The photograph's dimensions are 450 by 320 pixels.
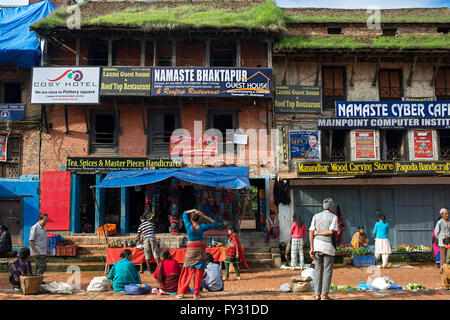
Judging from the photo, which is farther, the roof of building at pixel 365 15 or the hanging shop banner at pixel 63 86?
the roof of building at pixel 365 15

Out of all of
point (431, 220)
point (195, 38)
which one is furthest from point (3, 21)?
point (431, 220)

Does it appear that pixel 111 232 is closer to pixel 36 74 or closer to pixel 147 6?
pixel 36 74

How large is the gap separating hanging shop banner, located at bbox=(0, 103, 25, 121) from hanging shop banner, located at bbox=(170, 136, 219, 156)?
6.56 m

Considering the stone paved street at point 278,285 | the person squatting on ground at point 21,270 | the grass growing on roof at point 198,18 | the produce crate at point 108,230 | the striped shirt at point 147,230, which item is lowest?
the stone paved street at point 278,285

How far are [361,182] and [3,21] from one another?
1712 cm

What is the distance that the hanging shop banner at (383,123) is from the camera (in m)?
16.0

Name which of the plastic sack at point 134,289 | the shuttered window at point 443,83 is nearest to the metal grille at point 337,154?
the shuttered window at point 443,83

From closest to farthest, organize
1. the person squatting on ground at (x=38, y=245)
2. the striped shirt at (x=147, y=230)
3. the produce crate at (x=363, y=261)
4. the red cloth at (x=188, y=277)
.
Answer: the red cloth at (x=188, y=277) < the person squatting on ground at (x=38, y=245) < the striped shirt at (x=147, y=230) < the produce crate at (x=363, y=261)

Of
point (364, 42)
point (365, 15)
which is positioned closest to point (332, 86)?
point (364, 42)

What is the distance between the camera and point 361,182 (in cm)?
1503

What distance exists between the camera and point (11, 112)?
1611 cm

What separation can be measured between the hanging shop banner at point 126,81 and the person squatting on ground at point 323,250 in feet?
35.4

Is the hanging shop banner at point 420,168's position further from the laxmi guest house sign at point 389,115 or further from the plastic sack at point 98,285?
the plastic sack at point 98,285

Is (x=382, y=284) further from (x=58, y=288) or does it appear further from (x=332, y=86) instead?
(x=332, y=86)
